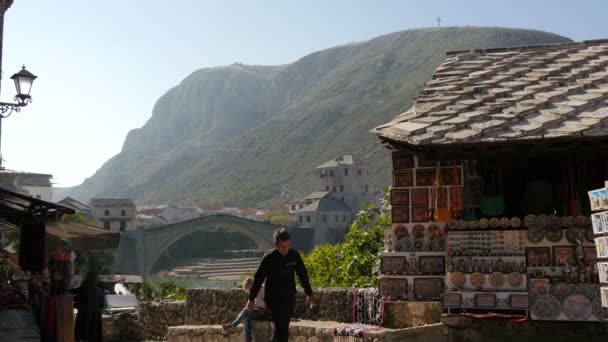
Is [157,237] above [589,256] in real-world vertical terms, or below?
above

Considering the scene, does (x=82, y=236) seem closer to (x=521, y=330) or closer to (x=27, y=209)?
(x=27, y=209)

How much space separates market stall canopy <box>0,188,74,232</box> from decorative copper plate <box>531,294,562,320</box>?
5.80 meters

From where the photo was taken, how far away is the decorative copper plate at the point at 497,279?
7.18m

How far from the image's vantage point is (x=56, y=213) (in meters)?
9.63

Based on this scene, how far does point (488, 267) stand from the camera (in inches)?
286

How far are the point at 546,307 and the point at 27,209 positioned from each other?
654cm

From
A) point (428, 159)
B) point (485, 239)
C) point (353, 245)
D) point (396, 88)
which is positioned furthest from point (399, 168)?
point (396, 88)

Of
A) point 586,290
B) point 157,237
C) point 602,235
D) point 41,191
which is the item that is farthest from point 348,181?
point 602,235

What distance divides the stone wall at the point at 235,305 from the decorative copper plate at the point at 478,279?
152 cm

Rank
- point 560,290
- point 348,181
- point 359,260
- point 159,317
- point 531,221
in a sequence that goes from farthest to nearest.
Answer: point 348,181 → point 359,260 → point 159,317 → point 531,221 → point 560,290

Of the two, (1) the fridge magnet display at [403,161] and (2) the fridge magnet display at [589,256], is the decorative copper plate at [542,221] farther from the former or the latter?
(1) the fridge magnet display at [403,161]

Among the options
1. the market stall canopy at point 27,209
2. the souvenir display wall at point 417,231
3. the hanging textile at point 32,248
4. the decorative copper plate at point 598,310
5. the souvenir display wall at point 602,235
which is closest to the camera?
the souvenir display wall at point 602,235

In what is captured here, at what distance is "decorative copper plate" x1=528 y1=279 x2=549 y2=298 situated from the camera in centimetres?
705

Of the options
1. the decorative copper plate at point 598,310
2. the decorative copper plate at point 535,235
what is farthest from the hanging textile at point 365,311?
the decorative copper plate at point 598,310
